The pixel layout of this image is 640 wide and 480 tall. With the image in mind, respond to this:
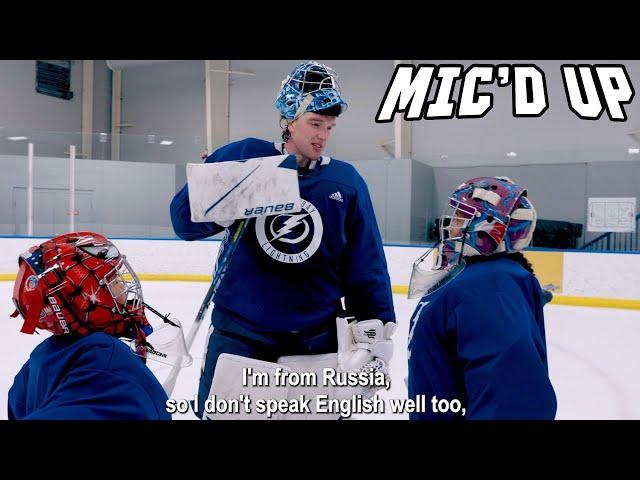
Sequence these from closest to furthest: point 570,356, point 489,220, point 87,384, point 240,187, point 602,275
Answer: point 87,384 → point 489,220 → point 240,187 → point 570,356 → point 602,275

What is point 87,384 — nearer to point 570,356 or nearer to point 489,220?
point 489,220

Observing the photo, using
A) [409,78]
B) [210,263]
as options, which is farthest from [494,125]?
[409,78]

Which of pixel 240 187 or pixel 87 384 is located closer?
pixel 87 384

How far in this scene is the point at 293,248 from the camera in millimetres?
1287

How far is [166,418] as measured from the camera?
92 cm

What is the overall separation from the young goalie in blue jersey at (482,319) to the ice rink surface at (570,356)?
2.94 ft

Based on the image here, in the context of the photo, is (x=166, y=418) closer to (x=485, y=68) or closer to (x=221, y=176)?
(x=221, y=176)

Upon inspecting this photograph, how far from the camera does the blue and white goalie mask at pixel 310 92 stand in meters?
1.28

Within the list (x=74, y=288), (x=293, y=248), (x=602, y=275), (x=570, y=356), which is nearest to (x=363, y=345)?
(x=293, y=248)

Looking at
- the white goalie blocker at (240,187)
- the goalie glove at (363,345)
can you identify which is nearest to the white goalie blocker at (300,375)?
the goalie glove at (363,345)

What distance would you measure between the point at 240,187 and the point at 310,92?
0.92ft

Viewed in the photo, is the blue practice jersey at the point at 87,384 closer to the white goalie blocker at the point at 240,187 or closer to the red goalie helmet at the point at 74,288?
the red goalie helmet at the point at 74,288

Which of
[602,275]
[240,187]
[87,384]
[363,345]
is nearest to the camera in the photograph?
[87,384]
